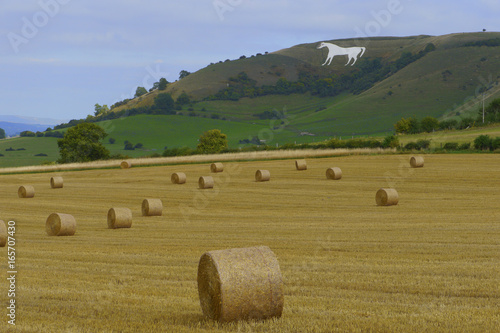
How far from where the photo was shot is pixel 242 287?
8055mm

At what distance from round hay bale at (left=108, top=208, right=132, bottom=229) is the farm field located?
43 centimetres

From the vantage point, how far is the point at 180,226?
20.9 m

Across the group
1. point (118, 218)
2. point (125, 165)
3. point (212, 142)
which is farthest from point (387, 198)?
point (212, 142)

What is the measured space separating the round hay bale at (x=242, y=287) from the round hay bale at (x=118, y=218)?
504 inches

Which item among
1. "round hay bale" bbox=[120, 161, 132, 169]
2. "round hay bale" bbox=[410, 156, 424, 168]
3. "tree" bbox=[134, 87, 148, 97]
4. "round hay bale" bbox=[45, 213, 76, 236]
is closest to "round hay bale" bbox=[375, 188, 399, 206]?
"round hay bale" bbox=[410, 156, 424, 168]

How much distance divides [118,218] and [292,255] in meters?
8.63

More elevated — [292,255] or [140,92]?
[140,92]

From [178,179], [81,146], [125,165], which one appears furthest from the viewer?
[81,146]

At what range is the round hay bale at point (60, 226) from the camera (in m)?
18.7

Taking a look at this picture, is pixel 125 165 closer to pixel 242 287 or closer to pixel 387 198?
pixel 387 198

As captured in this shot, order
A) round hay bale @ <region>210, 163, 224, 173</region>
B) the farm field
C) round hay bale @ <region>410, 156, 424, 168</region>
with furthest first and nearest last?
1. round hay bale @ <region>210, 163, 224, 173</region>
2. round hay bale @ <region>410, 156, 424, 168</region>
3. the farm field

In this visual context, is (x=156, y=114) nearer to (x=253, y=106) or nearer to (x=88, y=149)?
(x=253, y=106)

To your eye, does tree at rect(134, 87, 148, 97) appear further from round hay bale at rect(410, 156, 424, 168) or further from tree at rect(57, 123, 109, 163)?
round hay bale at rect(410, 156, 424, 168)

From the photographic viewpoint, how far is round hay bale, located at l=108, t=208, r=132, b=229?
20469 millimetres
